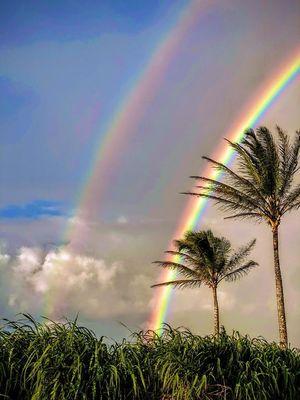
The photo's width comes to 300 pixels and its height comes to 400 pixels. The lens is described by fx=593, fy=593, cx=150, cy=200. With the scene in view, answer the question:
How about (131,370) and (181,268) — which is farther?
(181,268)

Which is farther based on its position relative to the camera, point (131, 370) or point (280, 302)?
point (280, 302)

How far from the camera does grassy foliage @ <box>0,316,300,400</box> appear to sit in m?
8.12

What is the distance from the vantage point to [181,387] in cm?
866

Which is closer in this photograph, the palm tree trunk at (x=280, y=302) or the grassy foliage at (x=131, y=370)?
the grassy foliage at (x=131, y=370)

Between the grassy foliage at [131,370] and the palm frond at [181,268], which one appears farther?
the palm frond at [181,268]

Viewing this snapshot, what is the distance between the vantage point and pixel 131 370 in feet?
28.3

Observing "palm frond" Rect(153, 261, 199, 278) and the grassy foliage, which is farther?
"palm frond" Rect(153, 261, 199, 278)

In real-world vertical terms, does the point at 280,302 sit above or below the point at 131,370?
above

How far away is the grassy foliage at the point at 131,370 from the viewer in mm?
8125

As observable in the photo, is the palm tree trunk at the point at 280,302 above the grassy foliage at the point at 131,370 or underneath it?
above

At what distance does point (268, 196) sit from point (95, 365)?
21275 millimetres

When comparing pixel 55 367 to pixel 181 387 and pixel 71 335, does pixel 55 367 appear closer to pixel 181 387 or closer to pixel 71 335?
pixel 71 335

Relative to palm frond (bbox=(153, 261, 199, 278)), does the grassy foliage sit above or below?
below

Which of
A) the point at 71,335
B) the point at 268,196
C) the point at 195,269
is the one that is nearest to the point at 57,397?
the point at 71,335
